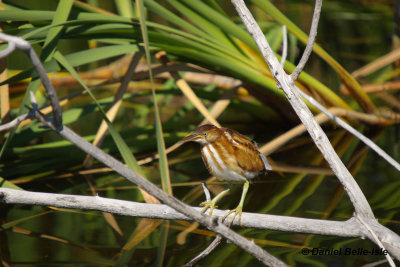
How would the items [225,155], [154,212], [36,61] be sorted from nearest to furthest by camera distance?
[36,61]
[154,212]
[225,155]

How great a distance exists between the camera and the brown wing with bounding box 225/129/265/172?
1743mm

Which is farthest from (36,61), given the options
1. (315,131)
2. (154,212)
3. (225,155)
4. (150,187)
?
(315,131)

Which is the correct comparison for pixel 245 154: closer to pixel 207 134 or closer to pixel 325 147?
pixel 207 134

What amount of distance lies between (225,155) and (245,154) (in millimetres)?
81

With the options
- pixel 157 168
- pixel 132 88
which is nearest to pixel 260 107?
pixel 157 168

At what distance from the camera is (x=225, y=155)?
1.73 metres

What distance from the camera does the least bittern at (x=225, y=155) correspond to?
1727 mm

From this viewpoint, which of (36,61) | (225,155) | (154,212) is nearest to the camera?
(36,61)

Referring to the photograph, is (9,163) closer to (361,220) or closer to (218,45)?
(218,45)

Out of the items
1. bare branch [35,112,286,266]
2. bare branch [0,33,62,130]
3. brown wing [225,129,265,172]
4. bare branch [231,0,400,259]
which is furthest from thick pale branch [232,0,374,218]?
bare branch [0,33,62,130]

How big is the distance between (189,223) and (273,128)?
5.26 ft

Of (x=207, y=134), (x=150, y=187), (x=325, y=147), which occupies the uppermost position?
(x=207, y=134)

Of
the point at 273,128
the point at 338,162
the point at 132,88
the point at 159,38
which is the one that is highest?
the point at 132,88

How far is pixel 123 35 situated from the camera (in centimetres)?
248
